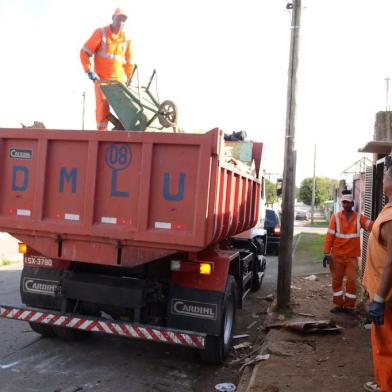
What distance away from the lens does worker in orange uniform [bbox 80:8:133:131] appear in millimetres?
6270

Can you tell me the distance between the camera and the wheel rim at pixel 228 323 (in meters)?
5.25

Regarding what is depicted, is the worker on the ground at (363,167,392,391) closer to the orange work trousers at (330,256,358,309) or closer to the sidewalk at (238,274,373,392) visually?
the sidewalk at (238,274,373,392)

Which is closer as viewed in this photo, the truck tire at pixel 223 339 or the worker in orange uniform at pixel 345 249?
the truck tire at pixel 223 339

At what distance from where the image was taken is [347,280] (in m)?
7.02

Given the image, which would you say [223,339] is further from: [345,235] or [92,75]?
[92,75]

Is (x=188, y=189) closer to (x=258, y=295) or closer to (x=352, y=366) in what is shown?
(x=352, y=366)

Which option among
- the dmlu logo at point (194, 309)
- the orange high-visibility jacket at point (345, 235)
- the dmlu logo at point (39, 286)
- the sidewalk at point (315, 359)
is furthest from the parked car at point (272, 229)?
the dmlu logo at point (39, 286)

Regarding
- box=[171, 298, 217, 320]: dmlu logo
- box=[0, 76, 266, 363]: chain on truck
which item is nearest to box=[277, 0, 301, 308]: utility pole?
box=[0, 76, 266, 363]: chain on truck

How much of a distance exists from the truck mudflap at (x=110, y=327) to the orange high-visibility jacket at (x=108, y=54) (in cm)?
314

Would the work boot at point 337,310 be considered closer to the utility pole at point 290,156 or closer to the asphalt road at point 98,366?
the utility pole at point 290,156

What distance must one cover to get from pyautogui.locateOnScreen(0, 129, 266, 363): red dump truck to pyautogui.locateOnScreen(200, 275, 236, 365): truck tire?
0.02 m

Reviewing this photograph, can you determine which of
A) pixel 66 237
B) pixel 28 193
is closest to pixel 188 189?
pixel 66 237

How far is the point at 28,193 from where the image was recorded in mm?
Result: 4820

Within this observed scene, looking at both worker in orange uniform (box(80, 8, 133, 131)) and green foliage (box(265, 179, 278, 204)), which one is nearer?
worker in orange uniform (box(80, 8, 133, 131))
